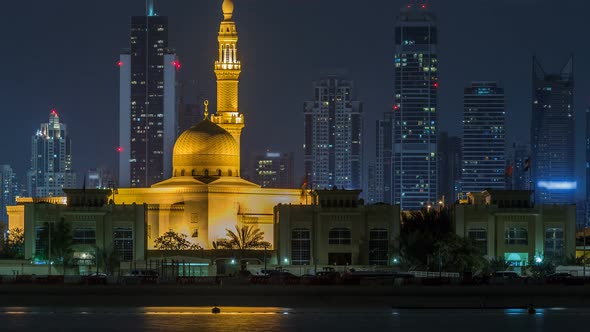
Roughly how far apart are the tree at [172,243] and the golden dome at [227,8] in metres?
27.6

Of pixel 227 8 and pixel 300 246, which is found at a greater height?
pixel 227 8

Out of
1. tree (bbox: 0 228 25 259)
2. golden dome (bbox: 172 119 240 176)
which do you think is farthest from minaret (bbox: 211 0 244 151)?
tree (bbox: 0 228 25 259)

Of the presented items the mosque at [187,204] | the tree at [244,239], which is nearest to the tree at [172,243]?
the mosque at [187,204]

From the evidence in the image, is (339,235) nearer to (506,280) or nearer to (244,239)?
(244,239)

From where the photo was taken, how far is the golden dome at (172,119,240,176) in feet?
442

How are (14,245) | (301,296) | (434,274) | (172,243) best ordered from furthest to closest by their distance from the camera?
(14,245) < (172,243) < (434,274) < (301,296)

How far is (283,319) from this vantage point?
65.1 m

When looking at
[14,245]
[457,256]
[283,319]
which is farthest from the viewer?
[14,245]

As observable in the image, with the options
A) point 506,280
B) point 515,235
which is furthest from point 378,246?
point 506,280

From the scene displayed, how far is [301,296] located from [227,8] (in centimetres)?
6839

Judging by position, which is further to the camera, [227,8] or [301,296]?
[227,8]

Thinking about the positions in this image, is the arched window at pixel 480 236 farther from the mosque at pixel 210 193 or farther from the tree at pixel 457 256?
the mosque at pixel 210 193

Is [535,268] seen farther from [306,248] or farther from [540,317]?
[540,317]

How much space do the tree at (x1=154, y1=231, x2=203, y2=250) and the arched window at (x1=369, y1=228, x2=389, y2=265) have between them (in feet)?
47.2
